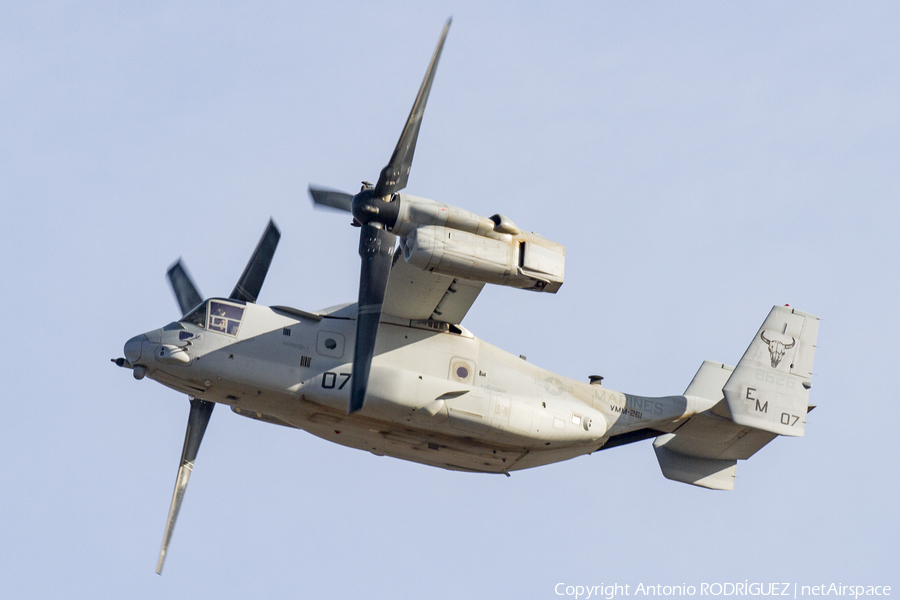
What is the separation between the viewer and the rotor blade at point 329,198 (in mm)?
25433

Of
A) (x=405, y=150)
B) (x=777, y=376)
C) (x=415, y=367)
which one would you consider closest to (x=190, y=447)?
(x=415, y=367)

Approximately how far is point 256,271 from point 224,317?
90.6 inches

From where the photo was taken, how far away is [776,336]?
29.8 meters

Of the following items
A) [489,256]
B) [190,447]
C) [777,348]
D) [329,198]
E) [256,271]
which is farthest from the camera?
[777,348]

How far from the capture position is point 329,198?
2547 centimetres

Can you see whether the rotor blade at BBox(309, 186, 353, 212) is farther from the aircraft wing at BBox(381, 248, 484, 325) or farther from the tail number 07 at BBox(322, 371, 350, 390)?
the tail number 07 at BBox(322, 371, 350, 390)

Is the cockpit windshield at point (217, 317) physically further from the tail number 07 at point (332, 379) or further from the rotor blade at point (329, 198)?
the rotor blade at point (329, 198)

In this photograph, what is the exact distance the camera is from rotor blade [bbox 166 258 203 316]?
91.5ft

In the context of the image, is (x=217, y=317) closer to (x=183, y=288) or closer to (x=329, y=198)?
(x=183, y=288)

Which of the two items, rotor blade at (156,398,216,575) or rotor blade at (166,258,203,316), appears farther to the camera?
rotor blade at (166,258,203,316)

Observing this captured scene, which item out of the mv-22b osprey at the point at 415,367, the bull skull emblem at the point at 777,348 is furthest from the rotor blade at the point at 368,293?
the bull skull emblem at the point at 777,348

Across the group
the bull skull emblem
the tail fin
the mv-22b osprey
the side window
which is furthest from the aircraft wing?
the bull skull emblem

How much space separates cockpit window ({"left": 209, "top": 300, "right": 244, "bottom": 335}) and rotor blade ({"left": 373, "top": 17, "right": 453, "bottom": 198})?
4.19 meters

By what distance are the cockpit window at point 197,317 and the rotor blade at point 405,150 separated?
4.69 meters
